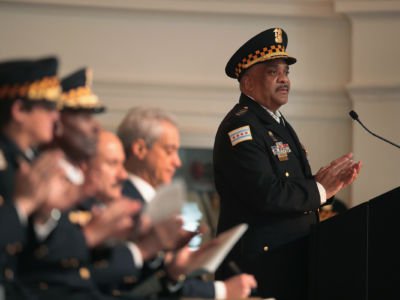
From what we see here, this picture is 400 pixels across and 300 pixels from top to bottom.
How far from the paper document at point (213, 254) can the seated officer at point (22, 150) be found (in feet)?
2.02

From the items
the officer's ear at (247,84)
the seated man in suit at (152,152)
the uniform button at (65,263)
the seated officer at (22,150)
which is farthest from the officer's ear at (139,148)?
the officer's ear at (247,84)

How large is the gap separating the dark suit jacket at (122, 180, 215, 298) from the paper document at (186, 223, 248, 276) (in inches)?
6.4

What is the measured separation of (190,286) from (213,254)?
14.0 inches

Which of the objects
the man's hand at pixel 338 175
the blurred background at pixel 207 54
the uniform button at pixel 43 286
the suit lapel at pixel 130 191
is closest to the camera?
the uniform button at pixel 43 286

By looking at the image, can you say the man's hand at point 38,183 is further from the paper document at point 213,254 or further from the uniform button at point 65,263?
the paper document at point 213,254

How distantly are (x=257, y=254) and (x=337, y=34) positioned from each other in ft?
9.58

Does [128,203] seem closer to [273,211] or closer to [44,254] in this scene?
[44,254]

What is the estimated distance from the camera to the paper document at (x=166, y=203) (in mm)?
3367

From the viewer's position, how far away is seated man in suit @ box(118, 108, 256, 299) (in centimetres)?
390

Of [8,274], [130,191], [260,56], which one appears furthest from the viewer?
[260,56]

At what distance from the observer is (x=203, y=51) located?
7777 millimetres

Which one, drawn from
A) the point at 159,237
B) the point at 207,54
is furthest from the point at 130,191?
the point at 207,54

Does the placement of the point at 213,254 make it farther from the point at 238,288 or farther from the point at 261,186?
the point at 261,186

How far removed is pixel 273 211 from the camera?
199 inches
